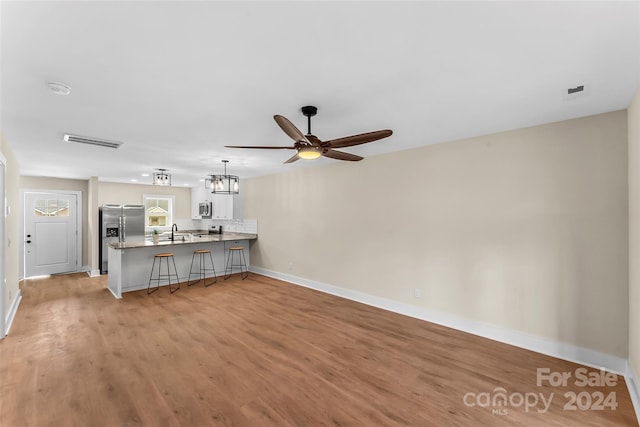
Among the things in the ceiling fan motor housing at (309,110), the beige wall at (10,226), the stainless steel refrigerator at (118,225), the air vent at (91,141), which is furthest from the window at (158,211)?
the ceiling fan motor housing at (309,110)

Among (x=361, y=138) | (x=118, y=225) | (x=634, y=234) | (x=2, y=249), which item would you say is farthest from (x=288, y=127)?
(x=118, y=225)

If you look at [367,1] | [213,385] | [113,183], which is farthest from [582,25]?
[113,183]

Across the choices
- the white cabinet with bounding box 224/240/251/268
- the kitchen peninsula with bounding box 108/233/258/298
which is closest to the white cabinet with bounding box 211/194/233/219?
the white cabinet with bounding box 224/240/251/268

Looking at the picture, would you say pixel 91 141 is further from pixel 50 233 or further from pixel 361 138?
pixel 50 233

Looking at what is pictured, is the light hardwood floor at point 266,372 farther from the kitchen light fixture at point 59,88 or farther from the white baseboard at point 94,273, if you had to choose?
the white baseboard at point 94,273

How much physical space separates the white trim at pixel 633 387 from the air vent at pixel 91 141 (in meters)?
5.82

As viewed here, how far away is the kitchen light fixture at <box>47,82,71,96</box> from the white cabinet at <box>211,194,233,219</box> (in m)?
5.28

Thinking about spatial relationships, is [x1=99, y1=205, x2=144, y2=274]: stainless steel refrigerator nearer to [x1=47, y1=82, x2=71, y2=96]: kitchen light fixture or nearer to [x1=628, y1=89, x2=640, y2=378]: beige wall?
[x1=47, y1=82, x2=71, y2=96]: kitchen light fixture

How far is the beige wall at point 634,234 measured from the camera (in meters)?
2.26

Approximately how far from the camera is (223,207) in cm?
783

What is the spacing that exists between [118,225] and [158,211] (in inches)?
63.4

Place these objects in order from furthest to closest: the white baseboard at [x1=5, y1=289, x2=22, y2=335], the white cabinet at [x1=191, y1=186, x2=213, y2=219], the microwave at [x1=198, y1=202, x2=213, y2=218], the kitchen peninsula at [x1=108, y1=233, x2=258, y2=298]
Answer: the white cabinet at [x1=191, y1=186, x2=213, y2=219] < the microwave at [x1=198, y1=202, x2=213, y2=218] < the kitchen peninsula at [x1=108, y1=233, x2=258, y2=298] < the white baseboard at [x1=5, y1=289, x2=22, y2=335]

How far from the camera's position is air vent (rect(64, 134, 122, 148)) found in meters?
3.46

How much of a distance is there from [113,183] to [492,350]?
9.33 m
